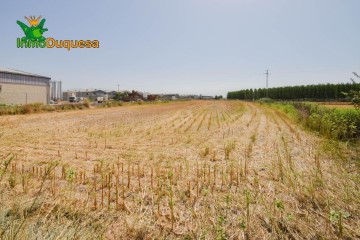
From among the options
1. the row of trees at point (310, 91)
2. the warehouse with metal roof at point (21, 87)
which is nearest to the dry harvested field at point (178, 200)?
the warehouse with metal roof at point (21, 87)

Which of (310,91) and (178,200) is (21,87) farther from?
(310,91)

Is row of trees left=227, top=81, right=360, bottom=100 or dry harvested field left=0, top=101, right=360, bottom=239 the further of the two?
row of trees left=227, top=81, right=360, bottom=100

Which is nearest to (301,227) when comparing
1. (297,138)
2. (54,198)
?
(54,198)

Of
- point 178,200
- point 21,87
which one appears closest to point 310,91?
point 21,87

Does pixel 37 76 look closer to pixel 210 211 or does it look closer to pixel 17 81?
pixel 17 81

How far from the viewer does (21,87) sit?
113 feet

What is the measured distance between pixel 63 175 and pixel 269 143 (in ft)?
26.5

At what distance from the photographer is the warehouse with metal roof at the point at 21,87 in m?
32.1

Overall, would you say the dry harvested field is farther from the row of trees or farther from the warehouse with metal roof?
the row of trees

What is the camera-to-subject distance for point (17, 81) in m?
33.9

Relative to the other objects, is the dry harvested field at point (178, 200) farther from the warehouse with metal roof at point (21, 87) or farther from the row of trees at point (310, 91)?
the row of trees at point (310, 91)

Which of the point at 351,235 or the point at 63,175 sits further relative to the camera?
the point at 63,175

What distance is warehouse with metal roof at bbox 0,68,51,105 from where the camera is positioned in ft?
105

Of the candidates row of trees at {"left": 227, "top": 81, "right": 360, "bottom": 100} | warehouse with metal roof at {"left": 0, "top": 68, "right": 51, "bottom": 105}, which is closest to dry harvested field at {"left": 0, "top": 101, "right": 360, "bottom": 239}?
warehouse with metal roof at {"left": 0, "top": 68, "right": 51, "bottom": 105}
